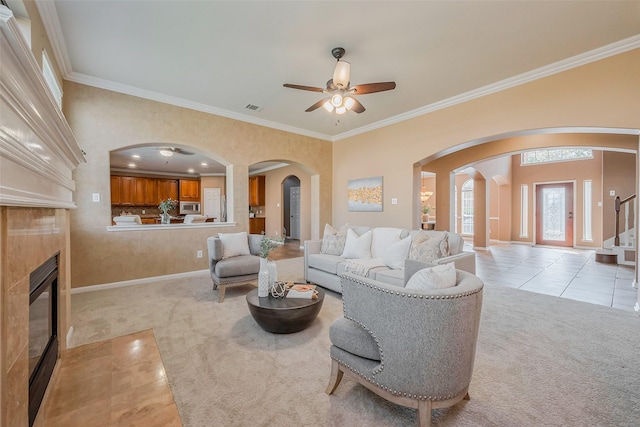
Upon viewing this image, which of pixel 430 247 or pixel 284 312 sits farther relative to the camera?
pixel 430 247

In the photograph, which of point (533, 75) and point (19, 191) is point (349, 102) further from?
point (19, 191)

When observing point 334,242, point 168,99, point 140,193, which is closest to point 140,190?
point 140,193

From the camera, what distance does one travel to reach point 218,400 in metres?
1.64

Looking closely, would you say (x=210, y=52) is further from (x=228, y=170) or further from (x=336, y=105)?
(x=228, y=170)

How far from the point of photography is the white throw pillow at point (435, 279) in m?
1.44

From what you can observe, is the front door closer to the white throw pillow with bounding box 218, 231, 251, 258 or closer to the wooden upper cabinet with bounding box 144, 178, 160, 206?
the white throw pillow with bounding box 218, 231, 251, 258

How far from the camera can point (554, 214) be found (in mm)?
8852

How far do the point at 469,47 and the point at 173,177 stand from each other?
378 inches

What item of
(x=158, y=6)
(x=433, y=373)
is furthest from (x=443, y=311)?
(x=158, y=6)

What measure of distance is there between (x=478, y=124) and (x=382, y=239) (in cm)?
244

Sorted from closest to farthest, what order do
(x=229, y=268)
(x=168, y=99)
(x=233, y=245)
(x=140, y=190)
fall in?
(x=229, y=268) → (x=233, y=245) → (x=168, y=99) → (x=140, y=190)

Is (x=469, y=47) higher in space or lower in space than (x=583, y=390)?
higher

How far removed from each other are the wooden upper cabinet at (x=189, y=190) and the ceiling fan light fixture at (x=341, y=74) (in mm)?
8355

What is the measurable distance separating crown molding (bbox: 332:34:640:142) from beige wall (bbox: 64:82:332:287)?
313 centimetres
